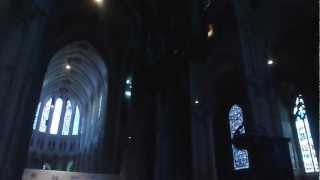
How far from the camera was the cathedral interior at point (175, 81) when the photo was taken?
7.95 meters

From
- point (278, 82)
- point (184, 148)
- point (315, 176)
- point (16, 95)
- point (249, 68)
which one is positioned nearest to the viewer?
point (16, 95)

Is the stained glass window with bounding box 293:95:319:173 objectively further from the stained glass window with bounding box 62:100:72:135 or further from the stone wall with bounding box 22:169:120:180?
the stained glass window with bounding box 62:100:72:135

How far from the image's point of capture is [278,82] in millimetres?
18078

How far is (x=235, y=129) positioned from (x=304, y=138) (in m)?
5.57

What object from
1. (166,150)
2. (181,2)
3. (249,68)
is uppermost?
(181,2)

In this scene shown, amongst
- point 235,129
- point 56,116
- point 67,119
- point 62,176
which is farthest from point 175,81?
point 56,116

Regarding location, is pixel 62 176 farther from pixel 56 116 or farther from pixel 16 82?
pixel 56 116

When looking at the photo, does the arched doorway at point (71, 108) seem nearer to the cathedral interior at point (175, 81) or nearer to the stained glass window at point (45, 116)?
the stained glass window at point (45, 116)

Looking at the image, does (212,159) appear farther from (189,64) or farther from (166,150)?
(189,64)

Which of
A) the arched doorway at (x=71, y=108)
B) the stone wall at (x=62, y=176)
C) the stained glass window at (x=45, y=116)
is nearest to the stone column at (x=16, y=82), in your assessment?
the stone wall at (x=62, y=176)

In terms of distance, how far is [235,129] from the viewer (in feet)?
73.8

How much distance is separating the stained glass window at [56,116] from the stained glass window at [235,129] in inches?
783

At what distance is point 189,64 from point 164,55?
6.48ft

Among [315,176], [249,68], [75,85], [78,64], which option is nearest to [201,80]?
[249,68]
